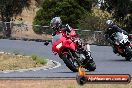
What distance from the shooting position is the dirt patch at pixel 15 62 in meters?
22.8

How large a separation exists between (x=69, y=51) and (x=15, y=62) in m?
6.00

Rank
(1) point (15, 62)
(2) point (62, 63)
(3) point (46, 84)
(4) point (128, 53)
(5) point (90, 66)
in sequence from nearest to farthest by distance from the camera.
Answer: (3) point (46, 84) → (5) point (90, 66) → (1) point (15, 62) → (4) point (128, 53) → (2) point (62, 63)

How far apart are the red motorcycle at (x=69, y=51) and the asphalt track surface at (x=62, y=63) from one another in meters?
0.34

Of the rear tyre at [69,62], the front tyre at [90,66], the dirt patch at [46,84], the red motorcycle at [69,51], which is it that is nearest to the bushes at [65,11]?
the front tyre at [90,66]

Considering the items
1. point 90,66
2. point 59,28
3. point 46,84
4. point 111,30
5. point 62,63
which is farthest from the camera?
point 111,30

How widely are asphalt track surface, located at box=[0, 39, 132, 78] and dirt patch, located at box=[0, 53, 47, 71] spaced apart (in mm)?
1297

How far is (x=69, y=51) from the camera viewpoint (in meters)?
18.8

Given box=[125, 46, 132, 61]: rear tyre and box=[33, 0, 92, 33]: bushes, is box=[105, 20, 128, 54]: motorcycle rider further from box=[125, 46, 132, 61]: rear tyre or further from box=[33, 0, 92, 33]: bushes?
box=[33, 0, 92, 33]: bushes

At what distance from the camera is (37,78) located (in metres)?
17.0

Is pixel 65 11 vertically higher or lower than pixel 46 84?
lower

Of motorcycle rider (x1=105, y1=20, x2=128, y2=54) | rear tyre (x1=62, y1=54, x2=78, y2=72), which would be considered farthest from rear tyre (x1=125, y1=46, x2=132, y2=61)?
rear tyre (x1=62, y1=54, x2=78, y2=72)

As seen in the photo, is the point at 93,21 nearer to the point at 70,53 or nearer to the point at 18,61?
the point at 18,61

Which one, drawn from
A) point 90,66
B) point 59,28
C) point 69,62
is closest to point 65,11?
point 90,66

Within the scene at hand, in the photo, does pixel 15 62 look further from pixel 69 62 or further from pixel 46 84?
pixel 46 84
